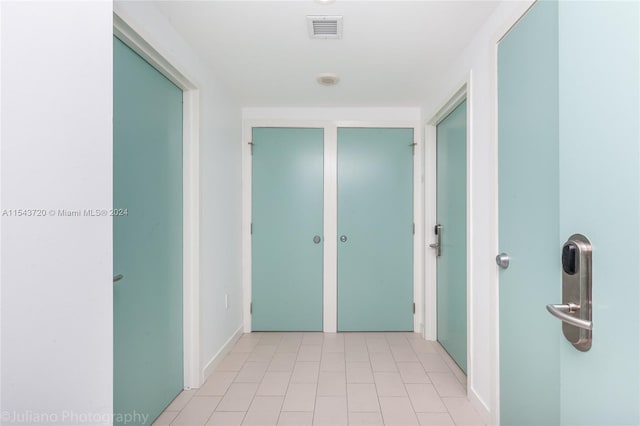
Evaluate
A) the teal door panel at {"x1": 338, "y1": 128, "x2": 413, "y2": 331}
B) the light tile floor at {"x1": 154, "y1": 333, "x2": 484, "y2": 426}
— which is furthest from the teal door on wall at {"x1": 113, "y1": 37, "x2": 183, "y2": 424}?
the teal door panel at {"x1": 338, "y1": 128, "x2": 413, "y2": 331}

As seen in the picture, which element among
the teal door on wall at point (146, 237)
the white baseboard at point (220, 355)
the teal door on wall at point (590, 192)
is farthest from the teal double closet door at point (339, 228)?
the teal door on wall at point (590, 192)

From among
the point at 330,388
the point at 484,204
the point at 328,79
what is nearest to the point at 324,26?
the point at 328,79

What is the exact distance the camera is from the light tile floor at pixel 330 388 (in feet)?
5.32

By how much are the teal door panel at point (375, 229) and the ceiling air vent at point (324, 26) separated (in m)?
1.22

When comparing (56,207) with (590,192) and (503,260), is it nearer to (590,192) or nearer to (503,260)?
(590,192)

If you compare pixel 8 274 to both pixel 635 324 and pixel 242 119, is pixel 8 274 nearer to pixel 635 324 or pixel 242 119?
pixel 635 324

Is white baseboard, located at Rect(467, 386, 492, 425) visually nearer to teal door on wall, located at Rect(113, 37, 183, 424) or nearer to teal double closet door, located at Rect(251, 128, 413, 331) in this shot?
teal double closet door, located at Rect(251, 128, 413, 331)

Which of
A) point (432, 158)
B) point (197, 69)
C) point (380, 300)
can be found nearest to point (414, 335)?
point (380, 300)

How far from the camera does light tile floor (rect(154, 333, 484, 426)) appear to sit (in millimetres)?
1622

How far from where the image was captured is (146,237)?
151 centimetres

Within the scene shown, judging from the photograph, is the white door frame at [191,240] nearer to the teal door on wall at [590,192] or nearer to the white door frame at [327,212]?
the white door frame at [327,212]

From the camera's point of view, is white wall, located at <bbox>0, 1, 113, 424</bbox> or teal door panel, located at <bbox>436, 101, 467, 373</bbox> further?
teal door panel, located at <bbox>436, 101, 467, 373</bbox>

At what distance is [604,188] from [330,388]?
1.83m

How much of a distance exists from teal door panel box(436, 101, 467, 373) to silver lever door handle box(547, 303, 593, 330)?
4.22 feet
